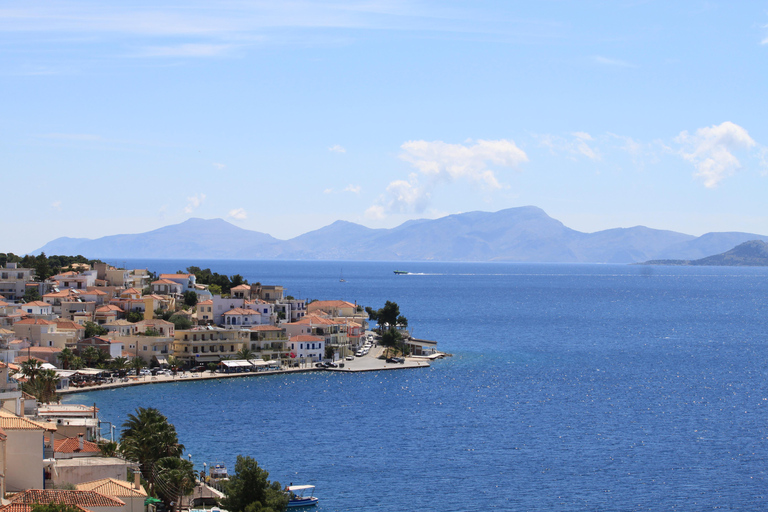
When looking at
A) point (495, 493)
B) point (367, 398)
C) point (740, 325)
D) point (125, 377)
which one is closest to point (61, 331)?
point (125, 377)

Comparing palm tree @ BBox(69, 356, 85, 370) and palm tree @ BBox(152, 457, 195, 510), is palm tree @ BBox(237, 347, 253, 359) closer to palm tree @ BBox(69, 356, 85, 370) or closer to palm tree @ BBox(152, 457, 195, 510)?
palm tree @ BBox(69, 356, 85, 370)

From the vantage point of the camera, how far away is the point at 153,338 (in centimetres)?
8512

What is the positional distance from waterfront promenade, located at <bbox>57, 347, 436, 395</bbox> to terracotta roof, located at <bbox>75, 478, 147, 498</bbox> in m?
40.4

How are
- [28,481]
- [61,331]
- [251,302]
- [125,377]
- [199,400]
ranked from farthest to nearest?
[251,302] < [61,331] < [125,377] < [199,400] < [28,481]

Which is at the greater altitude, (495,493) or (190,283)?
(190,283)

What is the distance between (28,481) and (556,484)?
27.0 meters

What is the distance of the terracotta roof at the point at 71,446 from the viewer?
3509 centimetres

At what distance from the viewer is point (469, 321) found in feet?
497

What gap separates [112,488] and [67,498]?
10.4 ft

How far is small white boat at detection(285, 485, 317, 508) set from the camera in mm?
40656

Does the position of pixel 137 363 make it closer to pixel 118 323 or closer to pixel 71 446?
pixel 118 323

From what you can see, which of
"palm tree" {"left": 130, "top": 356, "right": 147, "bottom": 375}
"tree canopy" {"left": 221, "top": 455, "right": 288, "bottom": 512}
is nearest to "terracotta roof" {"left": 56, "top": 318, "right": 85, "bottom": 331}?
"palm tree" {"left": 130, "top": 356, "right": 147, "bottom": 375}

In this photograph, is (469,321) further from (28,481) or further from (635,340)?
(28,481)

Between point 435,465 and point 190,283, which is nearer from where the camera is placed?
point 435,465
